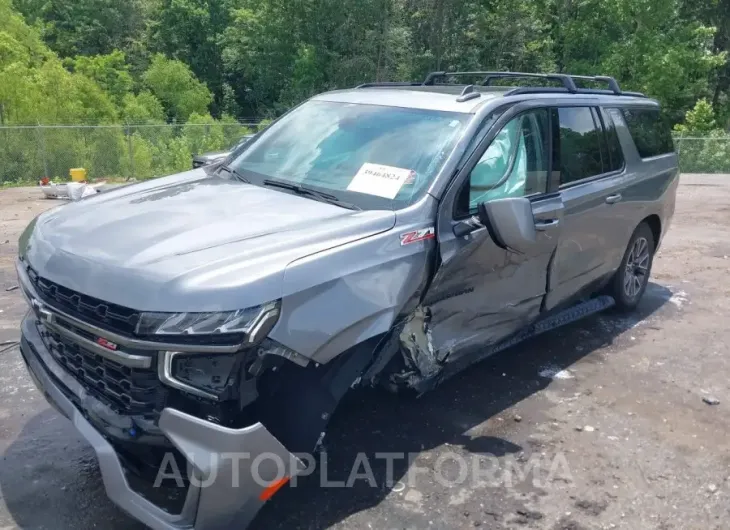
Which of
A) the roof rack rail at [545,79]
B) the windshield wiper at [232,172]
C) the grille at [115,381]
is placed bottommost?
the grille at [115,381]

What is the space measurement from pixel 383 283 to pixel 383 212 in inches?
17.5

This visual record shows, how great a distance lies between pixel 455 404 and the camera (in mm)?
4582

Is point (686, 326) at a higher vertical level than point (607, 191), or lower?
lower

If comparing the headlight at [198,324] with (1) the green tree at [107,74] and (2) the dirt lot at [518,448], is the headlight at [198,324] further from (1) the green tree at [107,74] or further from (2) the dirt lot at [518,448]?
(1) the green tree at [107,74]

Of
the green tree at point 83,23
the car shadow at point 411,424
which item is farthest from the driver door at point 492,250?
the green tree at point 83,23

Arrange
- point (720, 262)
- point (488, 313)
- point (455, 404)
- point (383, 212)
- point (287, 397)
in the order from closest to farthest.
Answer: point (287, 397), point (383, 212), point (488, 313), point (455, 404), point (720, 262)

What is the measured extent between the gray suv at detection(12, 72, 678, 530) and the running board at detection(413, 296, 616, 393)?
0.07 feet

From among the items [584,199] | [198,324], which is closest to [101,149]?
[584,199]

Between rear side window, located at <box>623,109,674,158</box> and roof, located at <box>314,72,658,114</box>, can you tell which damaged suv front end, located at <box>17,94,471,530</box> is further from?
rear side window, located at <box>623,109,674,158</box>

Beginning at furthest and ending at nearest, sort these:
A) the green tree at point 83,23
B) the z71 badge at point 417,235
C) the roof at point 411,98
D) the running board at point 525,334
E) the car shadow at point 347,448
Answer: the green tree at point 83,23
the roof at point 411,98
the running board at point 525,334
the z71 badge at point 417,235
the car shadow at point 347,448

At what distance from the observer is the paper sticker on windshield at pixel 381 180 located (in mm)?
3836

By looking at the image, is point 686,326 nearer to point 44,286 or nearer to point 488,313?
point 488,313

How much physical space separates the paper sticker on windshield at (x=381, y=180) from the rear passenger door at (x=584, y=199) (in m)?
1.36

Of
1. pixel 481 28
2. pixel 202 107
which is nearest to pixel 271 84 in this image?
pixel 202 107
